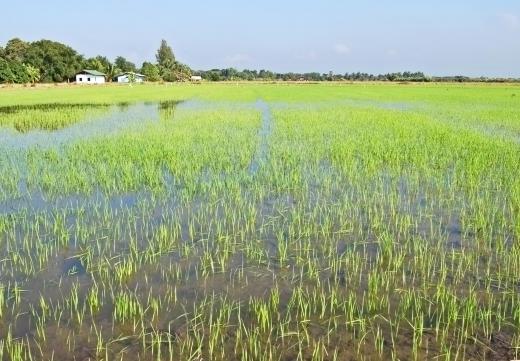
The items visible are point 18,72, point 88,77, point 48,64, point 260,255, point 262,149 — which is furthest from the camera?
point 88,77

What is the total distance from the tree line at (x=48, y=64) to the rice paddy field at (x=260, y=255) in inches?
2020

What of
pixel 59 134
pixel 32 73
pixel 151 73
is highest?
pixel 151 73

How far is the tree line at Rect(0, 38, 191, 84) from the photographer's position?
174 ft

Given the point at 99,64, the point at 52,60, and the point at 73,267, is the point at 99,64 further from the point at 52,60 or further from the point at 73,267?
the point at 73,267

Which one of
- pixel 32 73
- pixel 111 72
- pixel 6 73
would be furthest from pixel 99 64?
pixel 6 73

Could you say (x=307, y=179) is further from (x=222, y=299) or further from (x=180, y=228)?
(x=222, y=299)

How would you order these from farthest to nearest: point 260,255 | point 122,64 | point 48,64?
point 122,64
point 48,64
point 260,255

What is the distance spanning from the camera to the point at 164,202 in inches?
234

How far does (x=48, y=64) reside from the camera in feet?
212

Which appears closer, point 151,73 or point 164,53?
point 151,73

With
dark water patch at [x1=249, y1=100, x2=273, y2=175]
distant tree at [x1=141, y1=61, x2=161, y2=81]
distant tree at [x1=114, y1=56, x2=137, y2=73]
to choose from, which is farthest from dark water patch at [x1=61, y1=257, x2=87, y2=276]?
distant tree at [x1=114, y1=56, x2=137, y2=73]

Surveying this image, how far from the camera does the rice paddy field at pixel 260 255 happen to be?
113 inches

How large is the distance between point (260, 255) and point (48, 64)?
70.0m

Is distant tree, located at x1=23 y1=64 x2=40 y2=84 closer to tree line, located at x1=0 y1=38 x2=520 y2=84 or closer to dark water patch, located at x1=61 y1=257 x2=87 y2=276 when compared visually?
tree line, located at x1=0 y1=38 x2=520 y2=84
